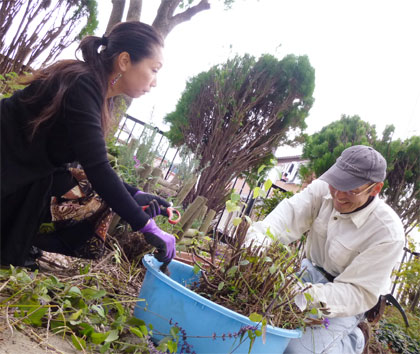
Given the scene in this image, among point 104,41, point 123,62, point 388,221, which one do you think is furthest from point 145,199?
point 388,221

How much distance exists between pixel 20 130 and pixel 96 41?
0.55 metres

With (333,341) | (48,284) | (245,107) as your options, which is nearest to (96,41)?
(48,284)

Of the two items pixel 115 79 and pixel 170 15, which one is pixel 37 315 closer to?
pixel 115 79

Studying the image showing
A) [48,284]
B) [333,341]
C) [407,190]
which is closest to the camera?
[48,284]

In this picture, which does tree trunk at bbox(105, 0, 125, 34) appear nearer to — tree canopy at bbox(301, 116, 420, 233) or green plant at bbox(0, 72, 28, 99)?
green plant at bbox(0, 72, 28, 99)

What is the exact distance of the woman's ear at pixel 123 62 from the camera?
1.68 meters

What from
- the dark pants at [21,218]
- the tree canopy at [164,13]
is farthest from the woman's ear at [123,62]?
the tree canopy at [164,13]

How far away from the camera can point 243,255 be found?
1.50 meters

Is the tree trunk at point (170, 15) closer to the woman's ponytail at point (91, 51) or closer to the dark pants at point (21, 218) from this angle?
the woman's ponytail at point (91, 51)

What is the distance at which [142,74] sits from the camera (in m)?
1.72

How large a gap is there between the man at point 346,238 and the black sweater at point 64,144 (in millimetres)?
710

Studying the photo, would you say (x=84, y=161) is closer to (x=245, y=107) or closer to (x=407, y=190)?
(x=245, y=107)

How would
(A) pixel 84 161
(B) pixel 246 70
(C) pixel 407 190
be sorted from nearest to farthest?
(A) pixel 84 161 < (C) pixel 407 190 < (B) pixel 246 70

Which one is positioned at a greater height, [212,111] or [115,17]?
[115,17]
